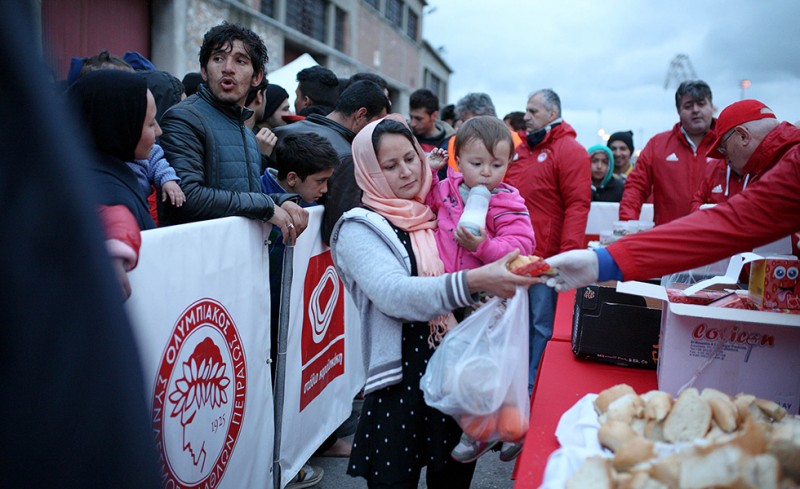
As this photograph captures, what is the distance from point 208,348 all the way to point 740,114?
2508mm

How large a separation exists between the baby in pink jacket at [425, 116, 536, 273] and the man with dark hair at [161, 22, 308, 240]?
3.11ft

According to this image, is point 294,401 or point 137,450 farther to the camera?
point 294,401

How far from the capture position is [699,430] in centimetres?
147

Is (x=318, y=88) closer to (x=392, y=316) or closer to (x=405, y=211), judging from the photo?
(x=405, y=211)

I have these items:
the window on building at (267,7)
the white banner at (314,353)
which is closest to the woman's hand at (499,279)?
the white banner at (314,353)

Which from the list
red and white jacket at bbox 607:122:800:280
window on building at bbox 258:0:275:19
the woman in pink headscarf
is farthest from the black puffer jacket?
window on building at bbox 258:0:275:19

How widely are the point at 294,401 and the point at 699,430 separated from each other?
2.33 metres

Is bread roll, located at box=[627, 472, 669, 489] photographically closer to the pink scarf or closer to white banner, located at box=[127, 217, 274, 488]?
the pink scarf

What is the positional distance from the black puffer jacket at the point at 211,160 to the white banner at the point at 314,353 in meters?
0.46

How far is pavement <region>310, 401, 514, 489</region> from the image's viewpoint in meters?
3.56

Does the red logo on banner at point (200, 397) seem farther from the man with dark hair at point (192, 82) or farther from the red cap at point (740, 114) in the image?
the man with dark hair at point (192, 82)

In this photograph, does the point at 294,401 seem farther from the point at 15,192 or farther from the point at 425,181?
the point at 15,192

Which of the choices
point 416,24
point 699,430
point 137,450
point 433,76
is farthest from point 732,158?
point 433,76

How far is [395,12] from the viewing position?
1158 inches
